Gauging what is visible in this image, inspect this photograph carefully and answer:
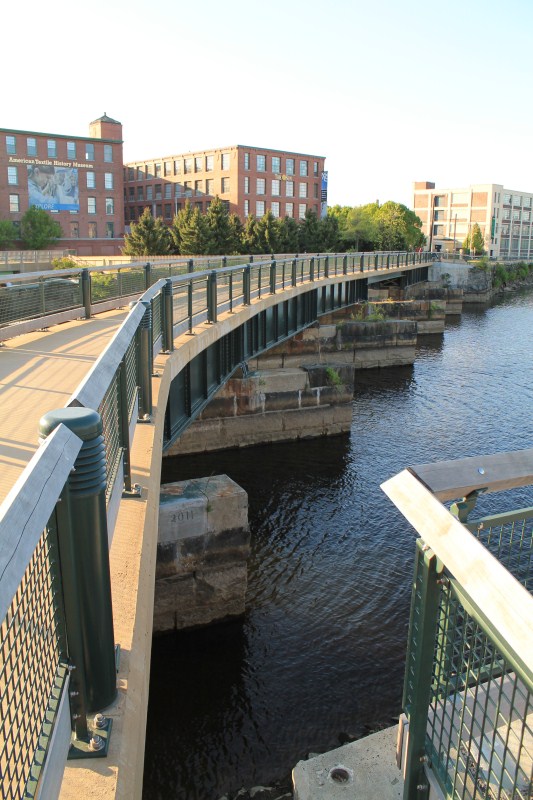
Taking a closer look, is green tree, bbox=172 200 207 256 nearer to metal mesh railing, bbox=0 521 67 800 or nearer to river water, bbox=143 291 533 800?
river water, bbox=143 291 533 800

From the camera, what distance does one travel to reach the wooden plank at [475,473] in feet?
8.38

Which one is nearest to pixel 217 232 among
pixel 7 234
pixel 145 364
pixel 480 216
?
pixel 7 234

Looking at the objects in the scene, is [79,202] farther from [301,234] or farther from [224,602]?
[224,602]

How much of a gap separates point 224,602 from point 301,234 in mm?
59408

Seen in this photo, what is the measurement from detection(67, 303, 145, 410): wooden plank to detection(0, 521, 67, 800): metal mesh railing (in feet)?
1.77

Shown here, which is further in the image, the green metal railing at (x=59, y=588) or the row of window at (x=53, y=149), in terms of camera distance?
the row of window at (x=53, y=149)

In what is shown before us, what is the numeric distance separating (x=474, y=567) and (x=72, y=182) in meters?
77.1

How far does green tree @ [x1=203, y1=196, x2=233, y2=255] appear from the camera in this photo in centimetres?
5700

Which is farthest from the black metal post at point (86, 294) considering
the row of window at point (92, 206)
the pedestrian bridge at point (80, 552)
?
the row of window at point (92, 206)

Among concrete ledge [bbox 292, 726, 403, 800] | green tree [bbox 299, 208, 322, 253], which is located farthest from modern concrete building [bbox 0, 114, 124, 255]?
concrete ledge [bbox 292, 726, 403, 800]

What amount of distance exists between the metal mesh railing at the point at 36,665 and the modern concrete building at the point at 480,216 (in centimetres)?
12195

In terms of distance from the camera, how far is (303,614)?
35.8 feet

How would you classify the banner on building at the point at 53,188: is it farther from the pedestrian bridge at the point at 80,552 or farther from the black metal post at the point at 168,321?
the black metal post at the point at 168,321

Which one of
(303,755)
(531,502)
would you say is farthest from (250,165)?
(303,755)
